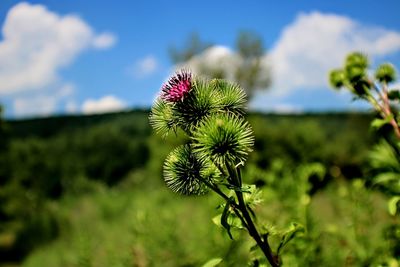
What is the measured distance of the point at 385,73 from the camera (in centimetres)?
280

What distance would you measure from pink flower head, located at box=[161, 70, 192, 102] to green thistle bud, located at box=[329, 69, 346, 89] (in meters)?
1.42

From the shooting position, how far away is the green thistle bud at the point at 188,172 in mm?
1753

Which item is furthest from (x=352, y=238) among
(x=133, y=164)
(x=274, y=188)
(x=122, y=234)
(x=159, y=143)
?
(x=133, y=164)

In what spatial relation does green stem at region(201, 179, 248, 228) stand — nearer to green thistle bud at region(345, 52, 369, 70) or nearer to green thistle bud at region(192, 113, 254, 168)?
green thistle bud at region(192, 113, 254, 168)

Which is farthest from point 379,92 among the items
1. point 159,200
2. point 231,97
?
point 159,200

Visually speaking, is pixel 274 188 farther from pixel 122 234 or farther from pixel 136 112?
pixel 136 112

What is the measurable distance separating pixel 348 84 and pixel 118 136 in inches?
1286

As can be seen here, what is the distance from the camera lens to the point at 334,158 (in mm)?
27844

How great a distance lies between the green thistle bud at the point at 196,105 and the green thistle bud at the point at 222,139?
30 millimetres

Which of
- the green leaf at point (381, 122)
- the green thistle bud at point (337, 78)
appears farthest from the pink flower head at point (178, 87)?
the green thistle bud at point (337, 78)

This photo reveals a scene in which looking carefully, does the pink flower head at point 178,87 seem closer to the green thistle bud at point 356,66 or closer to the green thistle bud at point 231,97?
the green thistle bud at point 231,97

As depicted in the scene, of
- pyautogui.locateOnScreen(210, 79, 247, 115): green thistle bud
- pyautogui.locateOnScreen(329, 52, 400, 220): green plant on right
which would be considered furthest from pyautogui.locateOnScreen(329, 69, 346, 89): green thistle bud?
pyautogui.locateOnScreen(210, 79, 247, 115): green thistle bud

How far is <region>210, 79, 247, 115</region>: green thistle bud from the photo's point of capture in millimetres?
1855

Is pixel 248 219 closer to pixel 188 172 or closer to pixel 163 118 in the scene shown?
pixel 188 172
